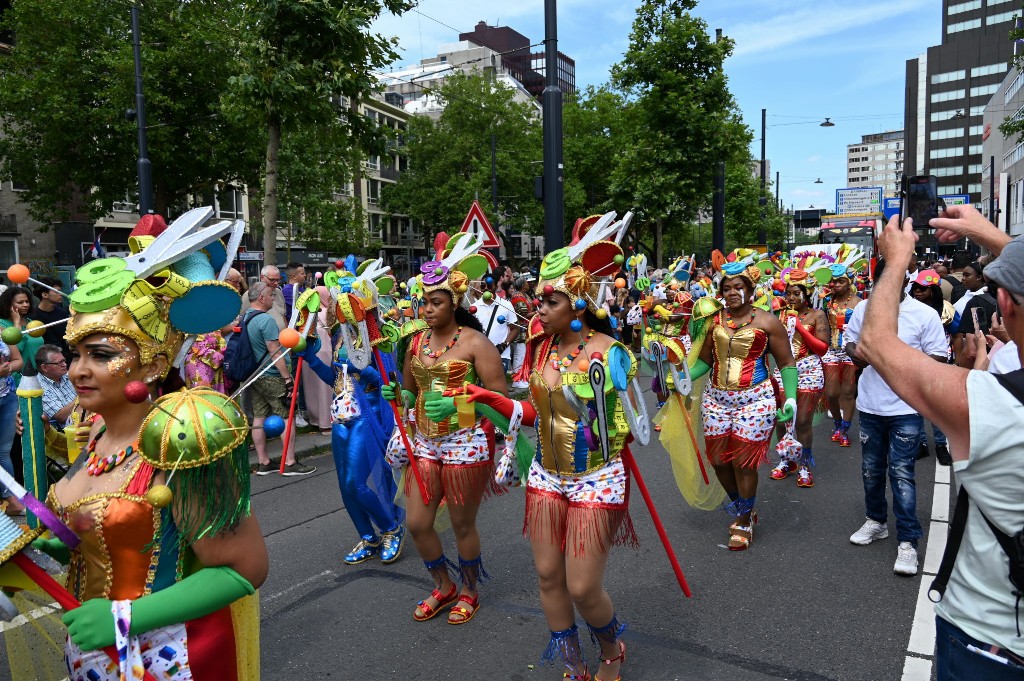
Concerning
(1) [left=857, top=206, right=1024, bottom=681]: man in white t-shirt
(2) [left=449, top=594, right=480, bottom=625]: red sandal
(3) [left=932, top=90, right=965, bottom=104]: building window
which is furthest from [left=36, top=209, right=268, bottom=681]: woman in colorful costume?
(3) [left=932, top=90, right=965, bottom=104]: building window

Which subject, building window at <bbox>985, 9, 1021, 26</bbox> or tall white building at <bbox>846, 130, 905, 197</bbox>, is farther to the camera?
tall white building at <bbox>846, 130, 905, 197</bbox>

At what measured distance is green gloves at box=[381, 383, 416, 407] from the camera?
4457 millimetres

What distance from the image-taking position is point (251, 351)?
24.2 ft

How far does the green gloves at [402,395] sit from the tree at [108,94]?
51.8ft

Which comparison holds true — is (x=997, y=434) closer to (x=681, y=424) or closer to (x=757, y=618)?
(x=757, y=618)

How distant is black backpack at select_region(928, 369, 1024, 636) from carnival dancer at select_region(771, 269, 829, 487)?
14.6 ft

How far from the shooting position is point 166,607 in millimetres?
1807

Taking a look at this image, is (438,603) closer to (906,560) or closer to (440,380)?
(440,380)

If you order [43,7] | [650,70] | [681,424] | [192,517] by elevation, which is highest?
[43,7]

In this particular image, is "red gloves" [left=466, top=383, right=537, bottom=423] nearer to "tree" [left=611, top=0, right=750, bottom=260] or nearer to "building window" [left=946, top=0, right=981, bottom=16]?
"tree" [left=611, top=0, right=750, bottom=260]

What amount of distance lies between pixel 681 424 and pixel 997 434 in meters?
3.42

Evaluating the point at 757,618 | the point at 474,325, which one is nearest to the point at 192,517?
the point at 474,325

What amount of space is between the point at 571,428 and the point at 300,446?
18.7ft

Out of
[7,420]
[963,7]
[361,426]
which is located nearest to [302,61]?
[7,420]
